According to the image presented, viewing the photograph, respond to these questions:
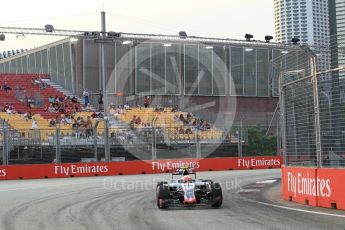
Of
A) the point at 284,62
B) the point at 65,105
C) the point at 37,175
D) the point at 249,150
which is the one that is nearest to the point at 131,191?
the point at 284,62

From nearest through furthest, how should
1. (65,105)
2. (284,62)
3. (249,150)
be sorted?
(284,62) → (249,150) → (65,105)

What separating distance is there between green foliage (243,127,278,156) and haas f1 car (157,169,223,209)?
834 inches

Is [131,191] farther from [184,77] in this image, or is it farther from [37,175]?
[184,77]

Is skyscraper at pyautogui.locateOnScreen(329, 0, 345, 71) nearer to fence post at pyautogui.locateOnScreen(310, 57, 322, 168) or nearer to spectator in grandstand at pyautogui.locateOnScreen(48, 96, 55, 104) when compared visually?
fence post at pyautogui.locateOnScreen(310, 57, 322, 168)

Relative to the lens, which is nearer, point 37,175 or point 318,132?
point 318,132

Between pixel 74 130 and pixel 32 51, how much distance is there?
111 feet

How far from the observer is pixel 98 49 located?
179ft

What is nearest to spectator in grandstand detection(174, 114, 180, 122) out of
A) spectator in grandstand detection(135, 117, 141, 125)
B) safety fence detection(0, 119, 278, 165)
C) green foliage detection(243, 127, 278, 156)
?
spectator in grandstand detection(135, 117, 141, 125)

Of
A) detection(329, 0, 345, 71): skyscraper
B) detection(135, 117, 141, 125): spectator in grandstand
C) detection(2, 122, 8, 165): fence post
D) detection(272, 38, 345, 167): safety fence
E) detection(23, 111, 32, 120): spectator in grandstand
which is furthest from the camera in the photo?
detection(135, 117, 141, 125): spectator in grandstand

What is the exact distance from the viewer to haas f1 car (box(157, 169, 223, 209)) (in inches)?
514

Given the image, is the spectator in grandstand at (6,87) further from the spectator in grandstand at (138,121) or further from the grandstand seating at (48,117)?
the spectator in grandstand at (138,121)

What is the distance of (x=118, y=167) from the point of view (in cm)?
3028

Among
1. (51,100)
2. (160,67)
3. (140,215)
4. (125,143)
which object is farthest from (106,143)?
(160,67)

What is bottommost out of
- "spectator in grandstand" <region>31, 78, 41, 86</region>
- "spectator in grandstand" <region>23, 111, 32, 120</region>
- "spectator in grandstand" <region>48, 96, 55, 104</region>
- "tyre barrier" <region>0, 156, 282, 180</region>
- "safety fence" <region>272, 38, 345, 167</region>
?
"tyre barrier" <region>0, 156, 282, 180</region>
